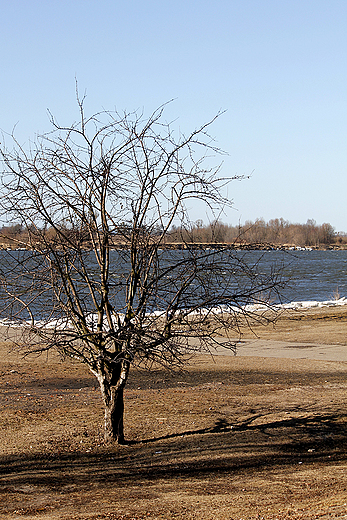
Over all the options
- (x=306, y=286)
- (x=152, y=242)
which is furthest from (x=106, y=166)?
(x=306, y=286)

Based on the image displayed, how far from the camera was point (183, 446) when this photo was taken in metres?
7.24

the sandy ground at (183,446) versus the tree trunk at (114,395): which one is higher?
the tree trunk at (114,395)

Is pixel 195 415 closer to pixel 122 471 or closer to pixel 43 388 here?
pixel 122 471

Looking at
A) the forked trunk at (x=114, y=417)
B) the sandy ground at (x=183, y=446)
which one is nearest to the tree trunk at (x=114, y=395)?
the forked trunk at (x=114, y=417)

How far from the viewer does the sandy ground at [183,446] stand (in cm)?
507

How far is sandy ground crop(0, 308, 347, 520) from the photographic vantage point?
507 cm

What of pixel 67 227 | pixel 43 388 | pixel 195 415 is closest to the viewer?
pixel 67 227

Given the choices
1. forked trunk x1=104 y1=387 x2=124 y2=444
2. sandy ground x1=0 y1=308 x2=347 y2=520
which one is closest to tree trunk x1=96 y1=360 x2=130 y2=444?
forked trunk x1=104 y1=387 x2=124 y2=444

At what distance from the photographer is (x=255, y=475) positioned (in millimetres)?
5957

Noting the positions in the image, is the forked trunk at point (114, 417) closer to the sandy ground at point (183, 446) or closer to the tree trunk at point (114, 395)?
the tree trunk at point (114, 395)

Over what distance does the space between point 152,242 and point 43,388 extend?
543 cm

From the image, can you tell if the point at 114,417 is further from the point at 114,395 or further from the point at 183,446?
the point at 183,446

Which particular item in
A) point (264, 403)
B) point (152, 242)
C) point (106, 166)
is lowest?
point (264, 403)

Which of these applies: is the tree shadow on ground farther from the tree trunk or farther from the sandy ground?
the tree trunk
